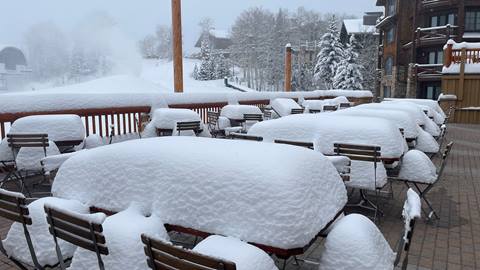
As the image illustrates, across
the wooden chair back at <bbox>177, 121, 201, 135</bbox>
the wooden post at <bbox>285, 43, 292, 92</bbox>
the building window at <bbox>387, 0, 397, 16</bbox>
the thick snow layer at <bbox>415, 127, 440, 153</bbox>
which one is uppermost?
the building window at <bbox>387, 0, 397, 16</bbox>

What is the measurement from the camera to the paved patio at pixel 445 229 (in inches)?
169

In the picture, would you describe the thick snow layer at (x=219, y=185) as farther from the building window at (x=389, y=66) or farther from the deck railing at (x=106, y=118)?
the building window at (x=389, y=66)

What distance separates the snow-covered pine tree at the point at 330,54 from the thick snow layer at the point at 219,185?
4759 centimetres

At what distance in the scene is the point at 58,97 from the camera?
25.8 ft

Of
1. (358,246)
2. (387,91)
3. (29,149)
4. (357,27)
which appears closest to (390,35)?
(387,91)

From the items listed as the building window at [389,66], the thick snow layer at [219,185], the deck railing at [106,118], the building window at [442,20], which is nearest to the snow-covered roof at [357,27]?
the building window at [389,66]

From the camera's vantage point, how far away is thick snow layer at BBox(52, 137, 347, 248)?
2.56 m

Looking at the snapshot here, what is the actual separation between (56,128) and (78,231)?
Answer: 4.50 meters

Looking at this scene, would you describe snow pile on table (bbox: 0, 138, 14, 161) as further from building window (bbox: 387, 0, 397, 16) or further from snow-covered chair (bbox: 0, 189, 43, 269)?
building window (bbox: 387, 0, 397, 16)

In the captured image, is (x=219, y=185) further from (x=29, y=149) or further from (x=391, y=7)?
(x=391, y=7)

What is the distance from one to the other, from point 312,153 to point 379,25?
3964cm

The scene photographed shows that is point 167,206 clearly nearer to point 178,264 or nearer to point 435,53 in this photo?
point 178,264

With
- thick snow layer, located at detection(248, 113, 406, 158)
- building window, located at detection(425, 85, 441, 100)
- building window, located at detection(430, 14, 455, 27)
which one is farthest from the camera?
building window, located at detection(430, 14, 455, 27)

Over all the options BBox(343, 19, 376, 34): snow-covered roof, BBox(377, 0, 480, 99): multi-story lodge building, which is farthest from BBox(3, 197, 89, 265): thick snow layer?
BBox(343, 19, 376, 34): snow-covered roof
